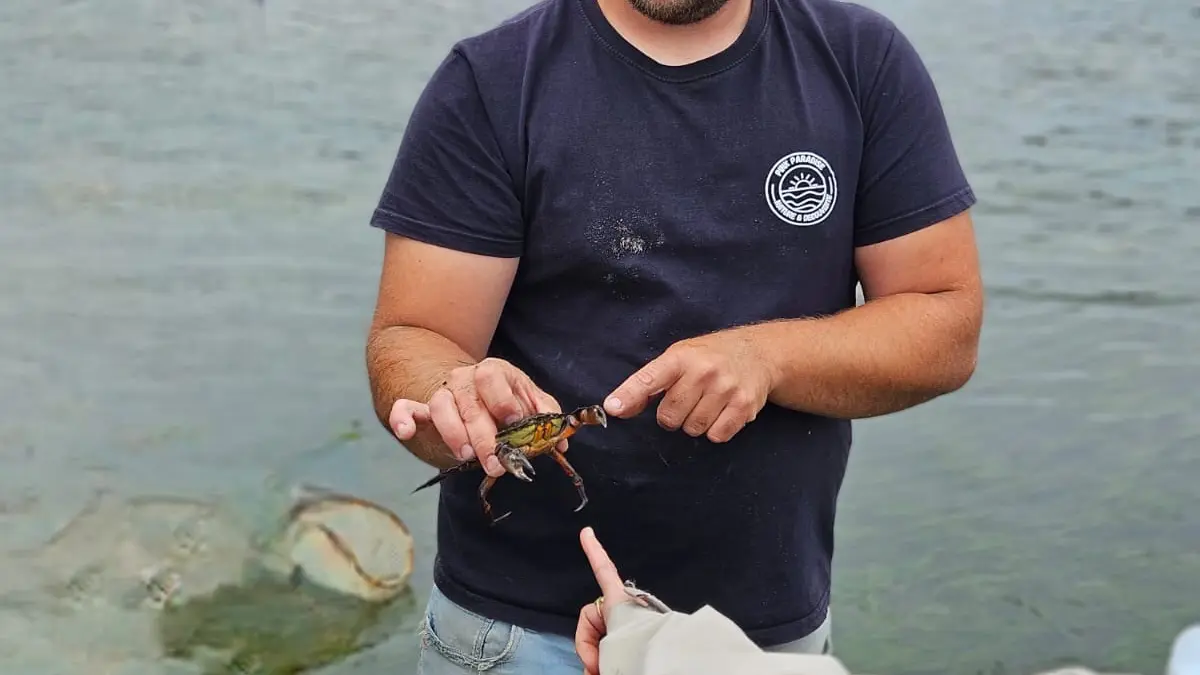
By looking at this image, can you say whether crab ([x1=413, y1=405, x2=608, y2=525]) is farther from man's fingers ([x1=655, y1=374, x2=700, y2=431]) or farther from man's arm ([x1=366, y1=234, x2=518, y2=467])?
man's arm ([x1=366, y1=234, x2=518, y2=467])

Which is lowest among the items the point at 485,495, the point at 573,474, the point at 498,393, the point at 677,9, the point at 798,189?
the point at 485,495

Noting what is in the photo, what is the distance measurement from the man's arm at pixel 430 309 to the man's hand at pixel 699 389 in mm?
328

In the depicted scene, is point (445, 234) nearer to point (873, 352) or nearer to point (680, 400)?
point (680, 400)

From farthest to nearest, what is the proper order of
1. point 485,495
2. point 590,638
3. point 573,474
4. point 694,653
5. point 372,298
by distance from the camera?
point 372,298
point 485,495
point 573,474
point 590,638
point 694,653

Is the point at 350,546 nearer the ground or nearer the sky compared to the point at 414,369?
nearer the ground

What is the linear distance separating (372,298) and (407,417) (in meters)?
1.34

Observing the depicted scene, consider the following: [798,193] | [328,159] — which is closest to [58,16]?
[328,159]

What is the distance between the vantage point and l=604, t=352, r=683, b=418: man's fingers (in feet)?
4.94

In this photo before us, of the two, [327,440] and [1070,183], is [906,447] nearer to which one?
[1070,183]

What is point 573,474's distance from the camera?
169 centimetres

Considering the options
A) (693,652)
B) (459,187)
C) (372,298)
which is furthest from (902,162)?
(372,298)

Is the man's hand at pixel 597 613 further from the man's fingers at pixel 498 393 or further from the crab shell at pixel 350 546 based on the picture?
the crab shell at pixel 350 546

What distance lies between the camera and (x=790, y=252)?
1784 mm

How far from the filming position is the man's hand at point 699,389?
1.53m
